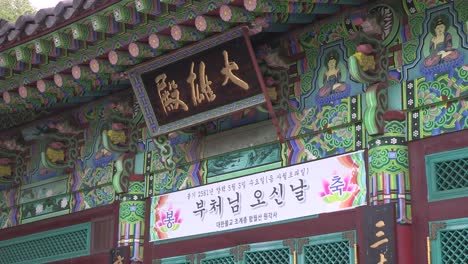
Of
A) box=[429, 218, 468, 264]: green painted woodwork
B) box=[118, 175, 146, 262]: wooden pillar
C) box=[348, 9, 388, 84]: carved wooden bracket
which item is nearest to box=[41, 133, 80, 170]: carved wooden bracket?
box=[118, 175, 146, 262]: wooden pillar

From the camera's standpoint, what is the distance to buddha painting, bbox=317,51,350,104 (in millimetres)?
7137

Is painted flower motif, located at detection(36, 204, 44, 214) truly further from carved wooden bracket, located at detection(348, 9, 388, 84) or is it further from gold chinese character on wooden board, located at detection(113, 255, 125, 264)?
carved wooden bracket, located at detection(348, 9, 388, 84)

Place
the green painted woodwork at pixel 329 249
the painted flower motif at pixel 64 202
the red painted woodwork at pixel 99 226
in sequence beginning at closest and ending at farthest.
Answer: the green painted woodwork at pixel 329 249 < the red painted woodwork at pixel 99 226 < the painted flower motif at pixel 64 202

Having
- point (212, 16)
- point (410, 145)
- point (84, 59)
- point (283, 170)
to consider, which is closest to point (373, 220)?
point (410, 145)

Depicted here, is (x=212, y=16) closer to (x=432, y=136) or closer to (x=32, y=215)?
(x=432, y=136)

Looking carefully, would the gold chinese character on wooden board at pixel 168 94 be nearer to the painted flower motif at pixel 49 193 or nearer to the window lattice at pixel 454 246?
the painted flower motif at pixel 49 193

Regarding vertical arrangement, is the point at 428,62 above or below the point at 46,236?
above

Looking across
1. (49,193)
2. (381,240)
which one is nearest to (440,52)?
(381,240)

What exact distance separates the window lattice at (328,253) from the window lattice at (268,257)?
0.78ft

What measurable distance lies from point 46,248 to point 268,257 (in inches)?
122

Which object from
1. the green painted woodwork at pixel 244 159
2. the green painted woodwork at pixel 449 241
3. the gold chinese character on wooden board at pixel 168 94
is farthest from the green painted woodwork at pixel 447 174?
the gold chinese character on wooden board at pixel 168 94

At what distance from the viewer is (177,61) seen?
782 centimetres

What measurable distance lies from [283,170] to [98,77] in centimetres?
204

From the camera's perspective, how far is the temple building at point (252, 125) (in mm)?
6488
